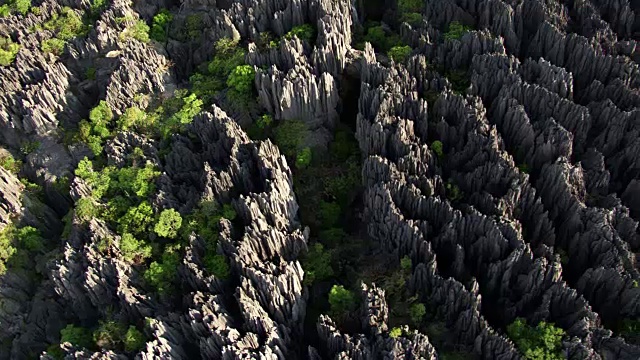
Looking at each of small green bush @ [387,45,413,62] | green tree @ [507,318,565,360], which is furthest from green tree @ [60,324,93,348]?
small green bush @ [387,45,413,62]

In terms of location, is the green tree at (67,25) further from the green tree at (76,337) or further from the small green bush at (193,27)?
the green tree at (76,337)

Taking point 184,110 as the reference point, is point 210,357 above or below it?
below

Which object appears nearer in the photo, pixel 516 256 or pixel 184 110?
pixel 516 256

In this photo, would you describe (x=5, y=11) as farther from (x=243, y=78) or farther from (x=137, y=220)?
(x=137, y=220)

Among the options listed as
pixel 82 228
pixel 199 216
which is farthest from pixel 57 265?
pixel 199 216

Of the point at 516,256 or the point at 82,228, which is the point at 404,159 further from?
the point at 82,228

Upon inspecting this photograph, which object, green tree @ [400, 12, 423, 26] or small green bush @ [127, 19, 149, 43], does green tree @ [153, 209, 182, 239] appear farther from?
green tree @ [400, 12, 423, 26]

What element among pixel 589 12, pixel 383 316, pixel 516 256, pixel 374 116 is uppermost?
pixel 589 12

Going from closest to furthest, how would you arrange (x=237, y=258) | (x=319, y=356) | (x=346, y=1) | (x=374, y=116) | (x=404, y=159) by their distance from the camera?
1. (x=319, y=356)
2. (x=237, y=258)
3. (x=404, y=159)
4. (x=374, y=116)
5. (x=346, y=1)

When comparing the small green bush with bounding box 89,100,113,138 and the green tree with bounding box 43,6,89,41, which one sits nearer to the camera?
the small green bush with bounding box 89,100,113,138
